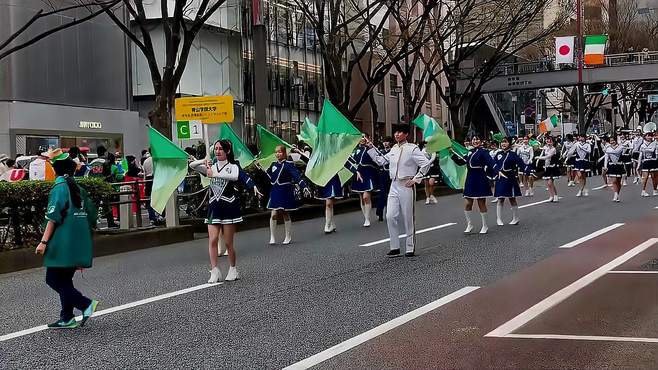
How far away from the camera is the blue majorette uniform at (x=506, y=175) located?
17094mm

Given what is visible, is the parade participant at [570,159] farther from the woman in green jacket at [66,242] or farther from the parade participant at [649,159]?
the woman in green jacket at [66,242]

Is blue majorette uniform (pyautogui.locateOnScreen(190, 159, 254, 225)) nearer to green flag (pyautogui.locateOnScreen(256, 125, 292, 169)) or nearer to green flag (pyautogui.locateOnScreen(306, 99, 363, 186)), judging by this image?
green flag (pyautogui.locateOnScreen(306, 99, 363, 186))

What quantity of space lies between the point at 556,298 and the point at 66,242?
507 centimetres

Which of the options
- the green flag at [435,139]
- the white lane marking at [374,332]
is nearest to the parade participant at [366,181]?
the green flag at [435,139]

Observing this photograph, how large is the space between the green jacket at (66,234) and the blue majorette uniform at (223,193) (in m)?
2.45

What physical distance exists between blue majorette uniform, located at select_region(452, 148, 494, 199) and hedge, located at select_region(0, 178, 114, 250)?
7.54 metres

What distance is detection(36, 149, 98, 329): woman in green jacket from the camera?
26.2 ft

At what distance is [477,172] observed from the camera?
15938mm

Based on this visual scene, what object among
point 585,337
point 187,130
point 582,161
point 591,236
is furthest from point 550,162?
point 585,337

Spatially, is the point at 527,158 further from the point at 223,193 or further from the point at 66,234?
the point at 66,234

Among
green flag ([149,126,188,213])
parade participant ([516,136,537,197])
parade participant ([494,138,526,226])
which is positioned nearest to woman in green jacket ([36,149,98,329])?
green flag ([149,126,188,213])

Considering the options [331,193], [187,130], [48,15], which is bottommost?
[331,193]

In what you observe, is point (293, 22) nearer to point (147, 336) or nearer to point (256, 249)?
point (256, 249)

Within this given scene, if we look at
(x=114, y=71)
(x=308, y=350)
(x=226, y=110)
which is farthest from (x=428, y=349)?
(x=114, y=71)
